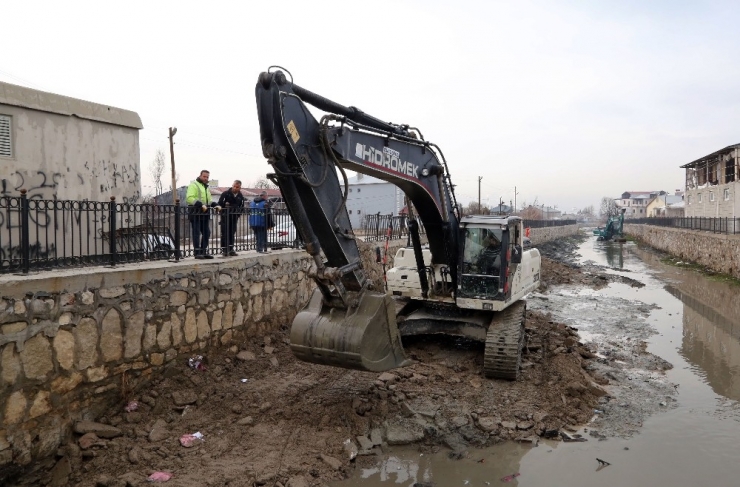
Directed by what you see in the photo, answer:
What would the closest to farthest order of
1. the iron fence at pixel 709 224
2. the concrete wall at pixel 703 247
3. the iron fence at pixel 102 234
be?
the iron fence at pixel 102 234, the concrete wall at pixel 703 247, the iron fence at pixel 709 224

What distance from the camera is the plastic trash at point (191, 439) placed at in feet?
18.1

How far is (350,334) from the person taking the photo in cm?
529

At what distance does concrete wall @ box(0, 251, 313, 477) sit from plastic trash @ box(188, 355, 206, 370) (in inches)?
4.4

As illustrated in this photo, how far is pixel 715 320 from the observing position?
13891 mm

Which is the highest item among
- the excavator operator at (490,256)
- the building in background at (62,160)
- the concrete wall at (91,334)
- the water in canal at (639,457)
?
the building in background at (62,160)

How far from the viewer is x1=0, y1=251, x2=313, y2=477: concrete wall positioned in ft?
16.7

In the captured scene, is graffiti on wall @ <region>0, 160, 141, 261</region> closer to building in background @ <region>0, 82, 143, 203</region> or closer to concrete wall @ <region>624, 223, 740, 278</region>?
building in background @ <region>0, 82, 143, 203</region>

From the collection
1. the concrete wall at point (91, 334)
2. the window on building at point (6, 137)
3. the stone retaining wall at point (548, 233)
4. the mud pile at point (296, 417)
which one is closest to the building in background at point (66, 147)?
the window on building at point (6, 137)

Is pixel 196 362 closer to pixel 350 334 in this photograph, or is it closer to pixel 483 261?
pixel 350 334

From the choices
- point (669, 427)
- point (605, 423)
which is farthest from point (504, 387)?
point (669, 427)

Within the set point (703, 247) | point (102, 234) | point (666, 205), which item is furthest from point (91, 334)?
point (666, 205)

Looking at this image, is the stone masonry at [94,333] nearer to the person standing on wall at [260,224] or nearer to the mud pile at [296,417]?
the mud pile at [296,417]

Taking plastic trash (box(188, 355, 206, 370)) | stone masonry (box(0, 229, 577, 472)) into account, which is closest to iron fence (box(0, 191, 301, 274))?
stone masonry (box(0, 229, 577, 472))

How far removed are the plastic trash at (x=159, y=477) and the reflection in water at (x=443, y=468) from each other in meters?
1.61
